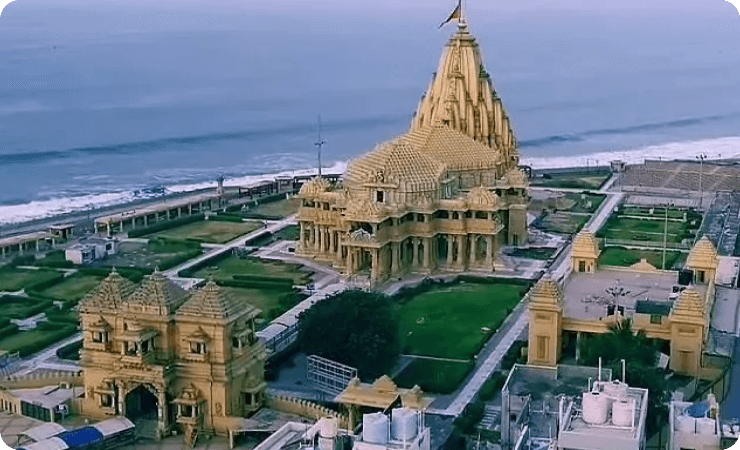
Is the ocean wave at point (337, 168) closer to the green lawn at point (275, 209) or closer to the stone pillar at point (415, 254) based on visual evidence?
the green lawn at point (275, 209)

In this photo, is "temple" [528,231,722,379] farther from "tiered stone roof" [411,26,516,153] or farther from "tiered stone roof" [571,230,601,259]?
"tiered stone roof" [411,26,516,153]

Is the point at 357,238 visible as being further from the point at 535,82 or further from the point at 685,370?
the point at 535,82

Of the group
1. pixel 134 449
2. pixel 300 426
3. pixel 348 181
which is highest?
pixel 348 181

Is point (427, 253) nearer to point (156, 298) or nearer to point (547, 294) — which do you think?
point (547, 294)

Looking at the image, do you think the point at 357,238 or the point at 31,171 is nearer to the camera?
the point at 357,238

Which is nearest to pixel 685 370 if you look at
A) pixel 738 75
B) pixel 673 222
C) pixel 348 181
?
pixel 348 181
